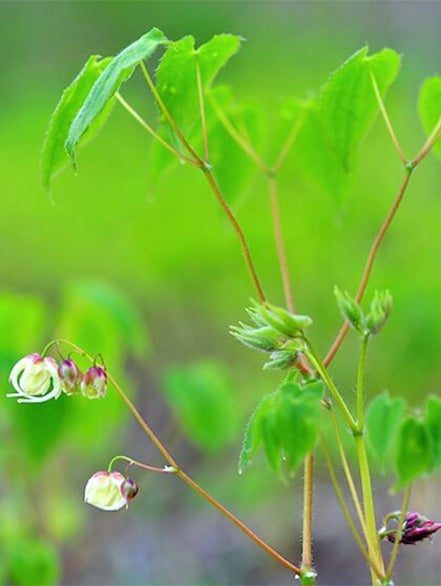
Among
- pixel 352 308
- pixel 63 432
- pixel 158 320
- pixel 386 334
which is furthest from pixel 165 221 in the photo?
pixel 352 308

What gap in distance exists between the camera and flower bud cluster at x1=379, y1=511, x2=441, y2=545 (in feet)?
3.11

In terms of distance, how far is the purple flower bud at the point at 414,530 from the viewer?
0.95 metres

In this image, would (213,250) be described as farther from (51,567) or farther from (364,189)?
(51,567)

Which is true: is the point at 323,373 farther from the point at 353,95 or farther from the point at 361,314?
the point at 353,95

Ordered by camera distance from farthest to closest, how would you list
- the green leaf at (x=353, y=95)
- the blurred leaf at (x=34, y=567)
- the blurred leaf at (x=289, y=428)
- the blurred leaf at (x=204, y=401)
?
the blurred leaf at (x=204, y=401)
the blurred leaf at (x=34, y=567)
the green leaf at (x=353, y=95)
the blurred leaf at (x=289, y=428)

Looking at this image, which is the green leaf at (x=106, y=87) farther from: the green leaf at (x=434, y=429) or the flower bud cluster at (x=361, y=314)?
the green leaf at (x=434, y=429)

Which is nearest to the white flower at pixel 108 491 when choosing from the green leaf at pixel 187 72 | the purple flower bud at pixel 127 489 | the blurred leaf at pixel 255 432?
the purple flower bud at pixel 127 489

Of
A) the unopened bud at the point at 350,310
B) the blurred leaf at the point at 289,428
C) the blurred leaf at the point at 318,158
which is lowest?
the blurred leaf at the point at 289,428

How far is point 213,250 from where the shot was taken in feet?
10.8

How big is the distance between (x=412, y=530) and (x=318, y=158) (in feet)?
1.73

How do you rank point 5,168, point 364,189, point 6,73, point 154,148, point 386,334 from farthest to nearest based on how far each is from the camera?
point 6,73 < point 5,168 < point 364,189 < point 386,334 < point 154,148

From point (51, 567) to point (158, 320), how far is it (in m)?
2.39

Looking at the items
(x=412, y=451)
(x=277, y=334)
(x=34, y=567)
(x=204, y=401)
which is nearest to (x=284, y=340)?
(x=277, y=334)

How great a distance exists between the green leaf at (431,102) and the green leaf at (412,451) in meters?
0.41
